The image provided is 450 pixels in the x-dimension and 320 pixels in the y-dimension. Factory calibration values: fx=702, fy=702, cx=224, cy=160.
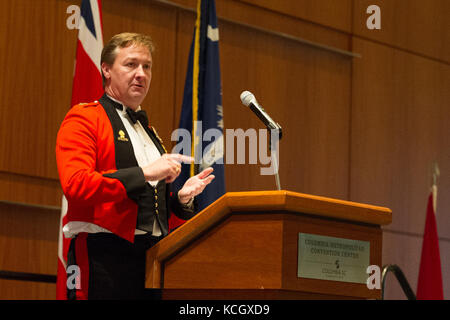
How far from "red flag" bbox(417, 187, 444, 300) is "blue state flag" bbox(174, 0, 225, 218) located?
6.58 feet

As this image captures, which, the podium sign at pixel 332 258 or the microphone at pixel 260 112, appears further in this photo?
the microphone at pixel 260 112

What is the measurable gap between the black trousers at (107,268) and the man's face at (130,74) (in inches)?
19.5

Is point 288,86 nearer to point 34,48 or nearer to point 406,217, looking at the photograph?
point 406,217

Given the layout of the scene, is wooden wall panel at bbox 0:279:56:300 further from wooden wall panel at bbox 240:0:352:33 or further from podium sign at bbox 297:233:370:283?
wooden wall panel at bbox 240:0:352:33

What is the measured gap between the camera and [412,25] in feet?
18.3

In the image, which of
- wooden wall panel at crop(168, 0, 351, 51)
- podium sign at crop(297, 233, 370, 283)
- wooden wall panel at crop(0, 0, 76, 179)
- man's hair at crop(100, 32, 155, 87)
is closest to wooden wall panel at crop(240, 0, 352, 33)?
wooden wall panel at crop(168, 0, 351, 51)

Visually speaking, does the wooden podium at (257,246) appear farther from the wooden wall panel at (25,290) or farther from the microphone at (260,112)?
the wooden wall panel at (25,290)

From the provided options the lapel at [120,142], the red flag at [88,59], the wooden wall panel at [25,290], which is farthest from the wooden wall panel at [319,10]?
the lapel at [120,142]

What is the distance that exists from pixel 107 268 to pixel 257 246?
0.49m

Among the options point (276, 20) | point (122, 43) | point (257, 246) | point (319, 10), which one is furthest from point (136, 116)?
point (319, 10)

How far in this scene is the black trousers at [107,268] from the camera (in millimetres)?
1955

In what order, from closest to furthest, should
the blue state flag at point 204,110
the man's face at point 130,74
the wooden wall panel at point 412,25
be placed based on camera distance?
the man's face at point 130,74, the blue state flag at point 204,110, the wooden wall panel at point 412,25

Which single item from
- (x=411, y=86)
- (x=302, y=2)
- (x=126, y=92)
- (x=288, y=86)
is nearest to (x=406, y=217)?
(x=411, y=86)

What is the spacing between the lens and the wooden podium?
66.2 inches
